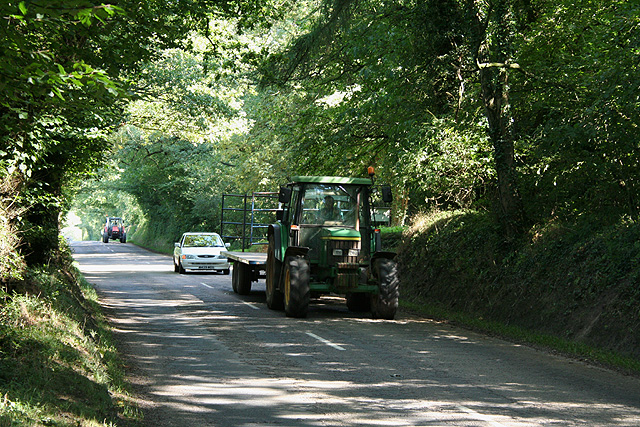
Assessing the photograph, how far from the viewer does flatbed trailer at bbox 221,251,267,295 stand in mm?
19789

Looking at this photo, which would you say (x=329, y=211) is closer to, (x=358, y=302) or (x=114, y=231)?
(x=358, y=302)

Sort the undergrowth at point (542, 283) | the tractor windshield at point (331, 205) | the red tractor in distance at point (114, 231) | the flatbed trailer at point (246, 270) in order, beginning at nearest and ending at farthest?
the undergrowth at point (542, 283)
the tractor windshield at point (331, 205)
the flatbed trailer at point (246, 270)
the red tractor in distance at point (114, 231)

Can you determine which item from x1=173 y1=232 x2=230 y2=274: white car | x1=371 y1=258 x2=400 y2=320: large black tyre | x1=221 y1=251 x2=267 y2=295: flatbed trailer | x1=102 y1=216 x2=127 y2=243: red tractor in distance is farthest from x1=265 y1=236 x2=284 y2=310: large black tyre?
x1=102 y1=216 x2=127 y2=243: red tractor in distance

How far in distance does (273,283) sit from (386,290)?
9.57ft

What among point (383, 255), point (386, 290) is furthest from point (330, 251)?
point (386, 290)

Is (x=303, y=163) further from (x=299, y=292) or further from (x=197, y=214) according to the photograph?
(x=197, y=214)

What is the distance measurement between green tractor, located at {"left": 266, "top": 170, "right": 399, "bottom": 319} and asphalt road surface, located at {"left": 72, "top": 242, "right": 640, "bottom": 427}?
67cm

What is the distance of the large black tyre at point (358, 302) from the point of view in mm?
17031

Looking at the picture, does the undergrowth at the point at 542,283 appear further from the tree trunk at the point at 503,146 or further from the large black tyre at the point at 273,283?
the large black tyre at the point at 273,283

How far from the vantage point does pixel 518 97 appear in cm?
1738

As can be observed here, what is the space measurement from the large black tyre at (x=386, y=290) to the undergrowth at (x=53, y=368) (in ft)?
19.9

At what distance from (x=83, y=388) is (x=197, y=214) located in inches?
1759

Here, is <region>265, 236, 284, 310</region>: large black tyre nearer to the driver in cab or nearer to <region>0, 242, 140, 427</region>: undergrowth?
the driver in cab

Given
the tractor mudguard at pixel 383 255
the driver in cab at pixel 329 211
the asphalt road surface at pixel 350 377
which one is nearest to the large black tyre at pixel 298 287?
the asphalt road surface at pixel 350 377
